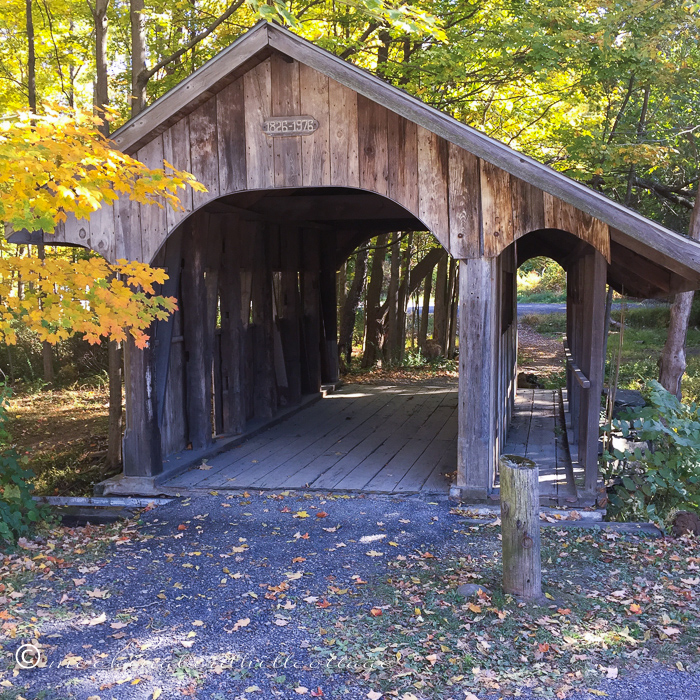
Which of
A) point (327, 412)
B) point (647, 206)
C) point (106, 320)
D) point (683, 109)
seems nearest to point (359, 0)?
point (106, 320)

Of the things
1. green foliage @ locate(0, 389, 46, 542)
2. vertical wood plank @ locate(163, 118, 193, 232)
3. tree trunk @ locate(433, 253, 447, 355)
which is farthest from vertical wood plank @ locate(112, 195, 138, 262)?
tree trunk @ locate(433, 253, 447, 355)

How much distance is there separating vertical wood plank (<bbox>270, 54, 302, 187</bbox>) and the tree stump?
11.0ft

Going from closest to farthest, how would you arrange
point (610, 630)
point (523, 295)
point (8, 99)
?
1. point (610, 630)
2. point (8, 99)
3. point (523, 295)

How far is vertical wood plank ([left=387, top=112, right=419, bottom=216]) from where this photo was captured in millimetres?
6449

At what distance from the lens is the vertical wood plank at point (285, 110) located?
6543 mm

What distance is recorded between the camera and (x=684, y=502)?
21.3 ft

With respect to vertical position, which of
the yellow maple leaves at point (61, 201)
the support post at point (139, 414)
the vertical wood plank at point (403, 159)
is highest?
the vertical wood plank at point (403, 159)

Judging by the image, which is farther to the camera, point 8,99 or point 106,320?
point 8,99

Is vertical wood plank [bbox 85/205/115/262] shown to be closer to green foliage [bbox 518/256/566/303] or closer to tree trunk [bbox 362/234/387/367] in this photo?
tree trunk [bbox 362/234/387/367]

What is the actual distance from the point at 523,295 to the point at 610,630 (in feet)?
147

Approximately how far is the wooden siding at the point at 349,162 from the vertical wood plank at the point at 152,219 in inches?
0.5

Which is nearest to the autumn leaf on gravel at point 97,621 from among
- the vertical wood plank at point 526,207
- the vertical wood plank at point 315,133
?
the vertical wood plank at point 315,133

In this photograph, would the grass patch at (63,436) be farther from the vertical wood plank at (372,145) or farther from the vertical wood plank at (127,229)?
the vertical wood plank at (372,145)

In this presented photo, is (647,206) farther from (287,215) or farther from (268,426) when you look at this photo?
(268,426)
